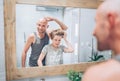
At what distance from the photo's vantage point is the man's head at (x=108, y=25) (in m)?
0.51

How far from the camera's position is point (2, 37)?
2.10 m

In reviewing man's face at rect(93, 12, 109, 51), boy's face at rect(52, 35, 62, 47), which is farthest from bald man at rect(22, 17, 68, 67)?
man's face at rect(93, 12, 109, 51)

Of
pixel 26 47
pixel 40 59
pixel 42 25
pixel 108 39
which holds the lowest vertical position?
pixel 40 59

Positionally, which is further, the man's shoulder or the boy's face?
the boy's face

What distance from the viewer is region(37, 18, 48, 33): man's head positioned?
2406 mm

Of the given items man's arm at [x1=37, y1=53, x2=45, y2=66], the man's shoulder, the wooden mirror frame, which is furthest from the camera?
man's arm at [x1=37, y1=53, x2=45, y2=66]

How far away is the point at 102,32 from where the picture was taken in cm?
52

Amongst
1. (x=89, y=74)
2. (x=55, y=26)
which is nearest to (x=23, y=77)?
(x=55, y=26)

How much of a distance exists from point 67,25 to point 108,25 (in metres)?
2.06

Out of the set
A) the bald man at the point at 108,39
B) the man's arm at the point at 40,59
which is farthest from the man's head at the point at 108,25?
the man's arm at the point at 40,59

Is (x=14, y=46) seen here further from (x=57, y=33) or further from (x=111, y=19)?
(x=111, y=19)

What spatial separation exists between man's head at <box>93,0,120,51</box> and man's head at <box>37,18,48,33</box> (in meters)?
1.92

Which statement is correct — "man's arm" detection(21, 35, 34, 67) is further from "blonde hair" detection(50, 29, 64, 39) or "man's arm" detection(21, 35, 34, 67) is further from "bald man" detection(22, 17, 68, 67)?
"blonde hair" detection(50, 29, 64, 39)

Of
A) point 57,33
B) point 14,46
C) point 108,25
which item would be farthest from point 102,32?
point 57,33
